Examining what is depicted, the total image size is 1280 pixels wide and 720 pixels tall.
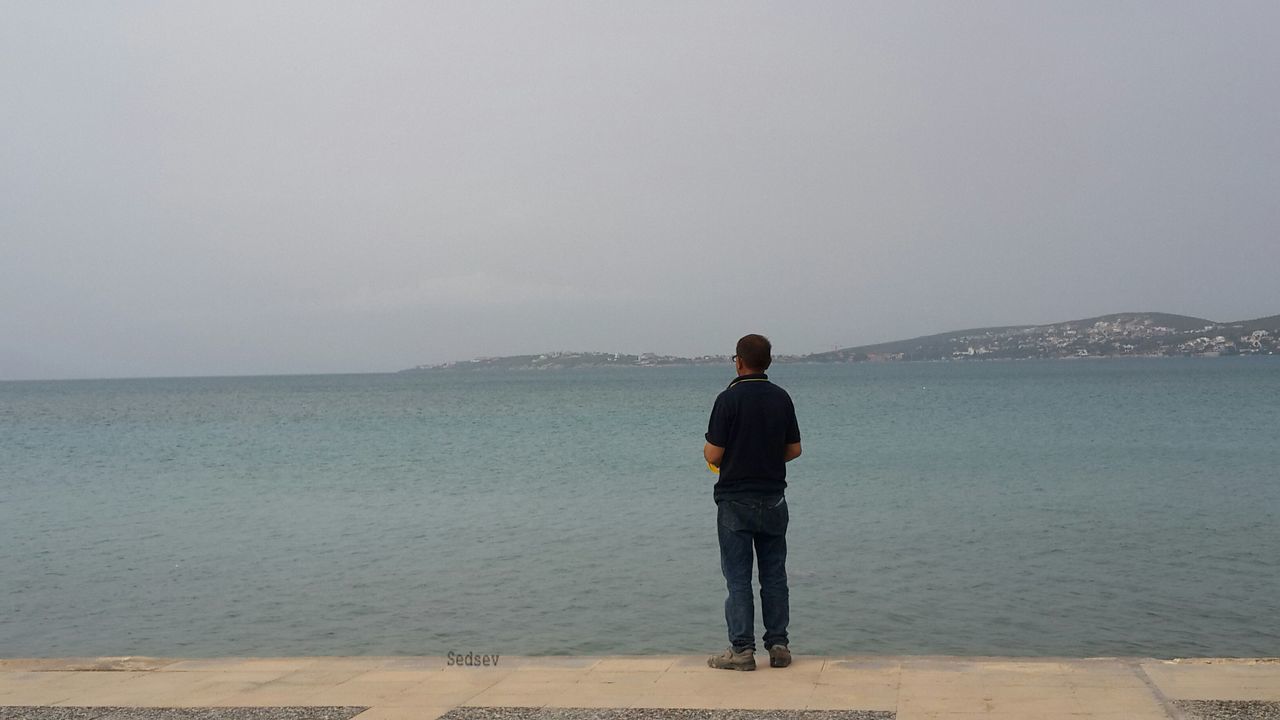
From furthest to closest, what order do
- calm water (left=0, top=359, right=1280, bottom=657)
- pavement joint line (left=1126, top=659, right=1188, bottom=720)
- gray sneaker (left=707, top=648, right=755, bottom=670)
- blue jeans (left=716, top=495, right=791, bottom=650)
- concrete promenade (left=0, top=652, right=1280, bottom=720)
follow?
1. calm water (left=0, top=359, right=1280, bottom=657)
2. blue jeans (left=716, top=495, right=791, bottom=650)
3. gray sneaker (left=707, top=648, right=755, bottom=670)
4. concrete promenade (left=0, top=652, right=1280, bottom=720)
5. pavement joint line (left=1126, top=659, right=1188, bottom=720)

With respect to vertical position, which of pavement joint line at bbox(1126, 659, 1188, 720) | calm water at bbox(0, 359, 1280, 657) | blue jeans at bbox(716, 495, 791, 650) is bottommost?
calm water at bbox(0, 359, 1280, 657)

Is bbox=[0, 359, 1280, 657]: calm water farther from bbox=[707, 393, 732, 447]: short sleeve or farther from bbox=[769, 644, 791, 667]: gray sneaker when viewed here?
bbox=[707, 393, 732, 447]: short sleeve

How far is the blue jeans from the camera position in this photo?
6.76m

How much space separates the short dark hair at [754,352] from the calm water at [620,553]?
15.2 ft

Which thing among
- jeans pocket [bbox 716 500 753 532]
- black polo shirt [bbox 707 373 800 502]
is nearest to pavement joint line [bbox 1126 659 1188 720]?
black polo shirt [bbox 707 373 800 502]

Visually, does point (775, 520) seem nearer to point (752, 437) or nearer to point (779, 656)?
point (752, 437)

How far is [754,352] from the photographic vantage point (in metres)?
6.91

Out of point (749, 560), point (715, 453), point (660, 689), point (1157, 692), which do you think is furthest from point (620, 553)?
point (1157, 692)

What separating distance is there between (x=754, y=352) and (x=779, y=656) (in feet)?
6.08

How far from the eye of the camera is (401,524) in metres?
19.4

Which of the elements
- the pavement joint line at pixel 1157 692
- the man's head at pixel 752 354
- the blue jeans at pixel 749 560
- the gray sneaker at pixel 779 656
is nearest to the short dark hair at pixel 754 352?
the man's head at pixel 752 354

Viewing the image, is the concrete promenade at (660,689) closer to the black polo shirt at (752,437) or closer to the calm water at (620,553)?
the black polo shirt at (752,437)

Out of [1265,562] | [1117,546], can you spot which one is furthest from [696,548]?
[1265,562]

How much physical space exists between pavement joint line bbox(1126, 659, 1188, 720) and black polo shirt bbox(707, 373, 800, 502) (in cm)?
219
